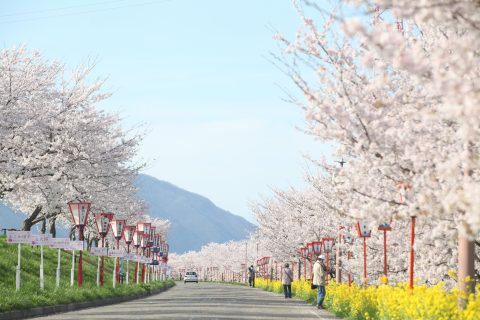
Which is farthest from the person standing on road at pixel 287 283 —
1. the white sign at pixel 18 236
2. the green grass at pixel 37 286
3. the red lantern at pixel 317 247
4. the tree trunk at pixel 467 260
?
the tree trunk at pixel 467 260

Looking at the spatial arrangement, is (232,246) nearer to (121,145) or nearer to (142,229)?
(142,229)

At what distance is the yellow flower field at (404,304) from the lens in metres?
12.4

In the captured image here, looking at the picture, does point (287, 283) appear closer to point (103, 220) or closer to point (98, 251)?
point (103, 220)

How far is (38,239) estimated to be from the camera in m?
24.6

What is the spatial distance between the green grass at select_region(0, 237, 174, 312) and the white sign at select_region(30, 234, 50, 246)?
1395 mm

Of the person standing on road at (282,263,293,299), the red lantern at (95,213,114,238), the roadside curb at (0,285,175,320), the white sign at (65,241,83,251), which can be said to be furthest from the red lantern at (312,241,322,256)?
the white sign at (65,241,83,251)

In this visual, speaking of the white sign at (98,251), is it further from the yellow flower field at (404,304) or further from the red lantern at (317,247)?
the red lantern at (317,247)

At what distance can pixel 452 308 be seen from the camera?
1251cm

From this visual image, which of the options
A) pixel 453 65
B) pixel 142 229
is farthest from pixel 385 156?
pixel 142 229

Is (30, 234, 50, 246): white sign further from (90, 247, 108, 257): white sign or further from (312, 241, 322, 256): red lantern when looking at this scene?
(312, 241, 322, 256): red lantern

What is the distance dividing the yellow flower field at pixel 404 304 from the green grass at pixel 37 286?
8665 mm

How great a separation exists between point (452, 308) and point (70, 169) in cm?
1720

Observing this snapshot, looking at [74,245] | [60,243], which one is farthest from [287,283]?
[60,243]

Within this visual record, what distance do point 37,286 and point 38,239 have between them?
390 cm
